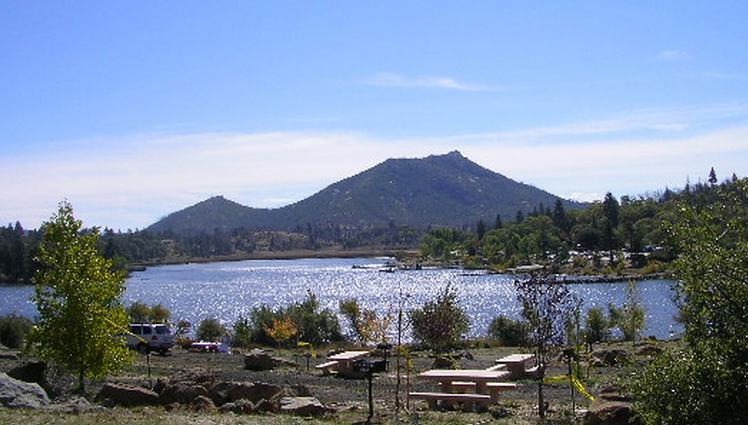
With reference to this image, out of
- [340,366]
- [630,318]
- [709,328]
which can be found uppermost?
→ [709,328]

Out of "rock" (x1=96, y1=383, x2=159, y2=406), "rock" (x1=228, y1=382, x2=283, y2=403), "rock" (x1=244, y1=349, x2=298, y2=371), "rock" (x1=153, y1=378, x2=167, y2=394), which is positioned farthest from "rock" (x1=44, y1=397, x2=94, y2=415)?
"rock" (x1=244, y1=349, x2=298, y2=371)

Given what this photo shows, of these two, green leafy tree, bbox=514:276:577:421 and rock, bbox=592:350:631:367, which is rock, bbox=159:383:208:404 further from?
rock, bbox=592:350:631:367

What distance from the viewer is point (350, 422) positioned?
59.8ft

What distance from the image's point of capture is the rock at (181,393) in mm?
20891

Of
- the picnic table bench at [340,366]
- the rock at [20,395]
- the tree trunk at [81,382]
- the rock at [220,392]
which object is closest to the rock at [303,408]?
the rock at [220,392]

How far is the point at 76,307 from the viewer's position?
21797 mm

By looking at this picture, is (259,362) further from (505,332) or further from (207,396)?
(505,332)

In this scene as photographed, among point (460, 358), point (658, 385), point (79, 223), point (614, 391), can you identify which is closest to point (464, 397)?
point (614, 391)

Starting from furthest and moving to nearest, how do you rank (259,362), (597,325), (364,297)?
1. (364,297)
2. (597,325)
3. (259,362)

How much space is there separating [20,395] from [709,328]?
15.6 m

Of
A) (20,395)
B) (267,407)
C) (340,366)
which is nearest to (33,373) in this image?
(20,395)

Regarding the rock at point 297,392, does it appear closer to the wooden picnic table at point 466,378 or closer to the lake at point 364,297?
the wooden picnic table at point 466,378

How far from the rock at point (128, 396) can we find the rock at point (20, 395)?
152 centimetres

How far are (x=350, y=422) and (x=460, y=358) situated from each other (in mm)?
17695
